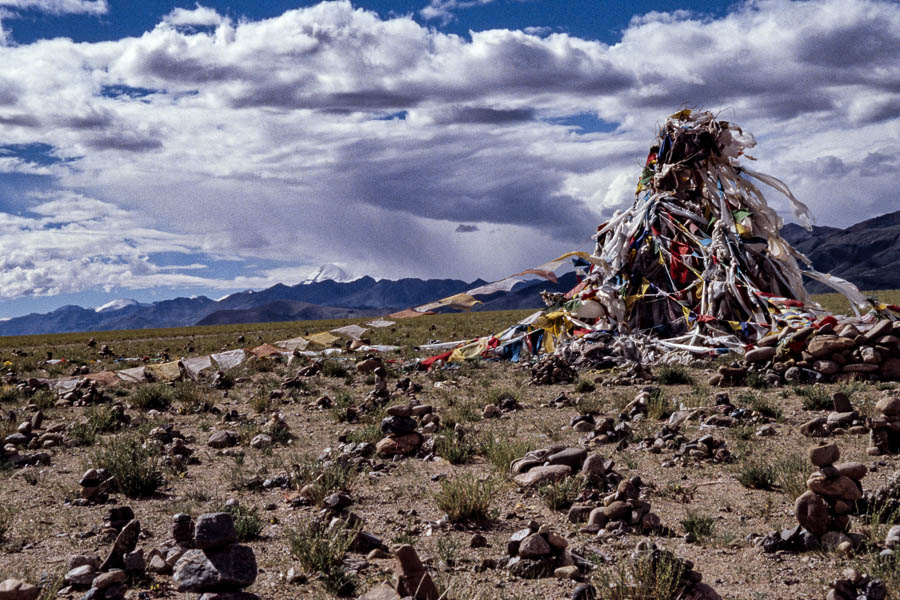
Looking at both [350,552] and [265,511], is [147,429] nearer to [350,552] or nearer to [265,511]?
[265,511]

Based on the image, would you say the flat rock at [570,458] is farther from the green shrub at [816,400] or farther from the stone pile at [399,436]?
the green shrub at [816,400]

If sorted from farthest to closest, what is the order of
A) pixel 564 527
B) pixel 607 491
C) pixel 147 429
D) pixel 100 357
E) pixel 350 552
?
1. pixel 100 357
2. pixel 147 429
3. pixel 607 491
4. pixel 564 527
5. pixel 350 552

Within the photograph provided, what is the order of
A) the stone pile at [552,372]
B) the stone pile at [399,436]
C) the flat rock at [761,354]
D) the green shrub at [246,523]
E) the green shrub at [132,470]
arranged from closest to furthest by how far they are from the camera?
the green shrub at [246,523] < the green shrub at [132,470] < the stone pile at [399,436] < the flat rock at [761,354] < the stone pile at [552,372]

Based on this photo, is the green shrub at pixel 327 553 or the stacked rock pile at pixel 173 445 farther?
the stacked rock pile at pixel 173 445

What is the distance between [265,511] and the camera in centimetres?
743

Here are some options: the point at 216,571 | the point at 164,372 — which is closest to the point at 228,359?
the point at 164,372

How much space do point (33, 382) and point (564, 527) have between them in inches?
660

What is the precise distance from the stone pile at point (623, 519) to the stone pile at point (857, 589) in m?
1.79

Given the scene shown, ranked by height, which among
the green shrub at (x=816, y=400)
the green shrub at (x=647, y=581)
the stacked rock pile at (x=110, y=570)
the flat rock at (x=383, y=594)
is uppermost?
the stacked rock pile at (x=110, y=570)

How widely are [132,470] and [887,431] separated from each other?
9.40 m

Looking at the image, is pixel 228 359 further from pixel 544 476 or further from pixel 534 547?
pixel 534 547

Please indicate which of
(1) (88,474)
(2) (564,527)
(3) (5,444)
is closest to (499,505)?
(2) (564,527)

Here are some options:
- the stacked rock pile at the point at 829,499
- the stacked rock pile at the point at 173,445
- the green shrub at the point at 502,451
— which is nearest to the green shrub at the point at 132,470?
the stacked rock pile at the point at 173,445

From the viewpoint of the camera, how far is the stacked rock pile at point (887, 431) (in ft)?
27.2
